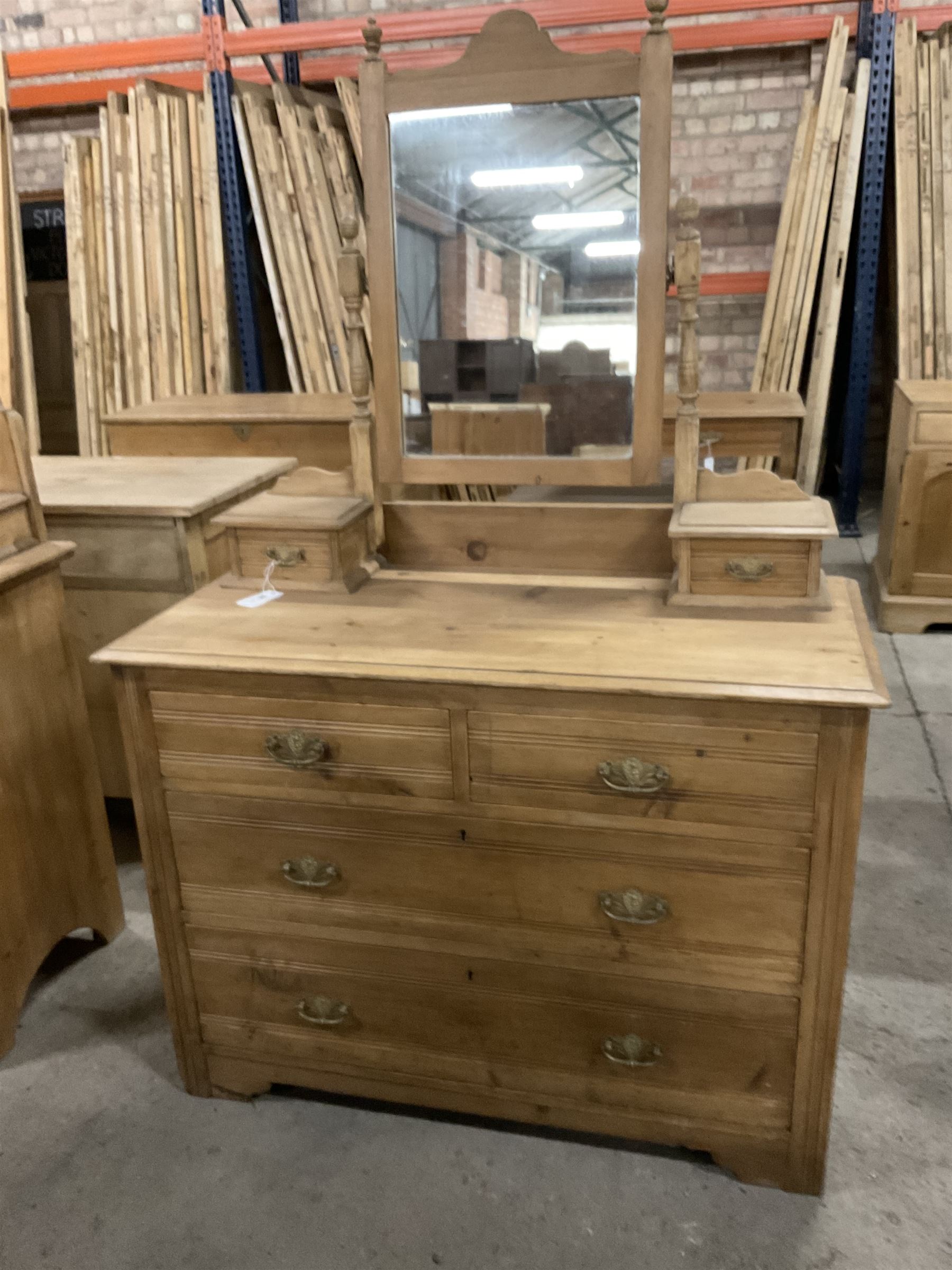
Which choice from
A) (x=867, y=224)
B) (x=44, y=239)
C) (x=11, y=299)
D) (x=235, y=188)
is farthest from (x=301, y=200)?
(x=867, y=224)

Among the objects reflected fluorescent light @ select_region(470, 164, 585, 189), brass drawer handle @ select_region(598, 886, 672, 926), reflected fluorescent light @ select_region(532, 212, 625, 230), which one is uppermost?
reflected fluorescent light @ select_region(470, 164, 585, 189)

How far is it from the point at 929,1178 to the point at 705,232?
518 cm

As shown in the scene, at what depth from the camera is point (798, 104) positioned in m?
5.41

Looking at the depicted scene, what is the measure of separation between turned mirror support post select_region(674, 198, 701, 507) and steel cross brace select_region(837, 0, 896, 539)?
3585mm

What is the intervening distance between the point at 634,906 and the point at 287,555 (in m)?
0.99

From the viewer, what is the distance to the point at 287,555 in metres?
2.04

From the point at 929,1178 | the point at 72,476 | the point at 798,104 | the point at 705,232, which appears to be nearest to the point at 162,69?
the point at 705,232

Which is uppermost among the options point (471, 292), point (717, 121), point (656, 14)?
point (717, 121)

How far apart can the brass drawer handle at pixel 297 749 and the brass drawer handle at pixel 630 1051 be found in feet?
2.47

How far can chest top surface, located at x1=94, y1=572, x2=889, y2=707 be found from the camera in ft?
5.08

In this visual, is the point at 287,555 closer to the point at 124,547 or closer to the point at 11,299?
the point at 124,547

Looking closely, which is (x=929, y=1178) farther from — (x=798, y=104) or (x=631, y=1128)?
(x=798, y=104)

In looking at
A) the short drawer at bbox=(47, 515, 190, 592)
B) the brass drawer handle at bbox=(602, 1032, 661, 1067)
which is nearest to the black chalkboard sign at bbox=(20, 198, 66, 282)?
the short drawer at bbox=(47, 515, 190, 592)

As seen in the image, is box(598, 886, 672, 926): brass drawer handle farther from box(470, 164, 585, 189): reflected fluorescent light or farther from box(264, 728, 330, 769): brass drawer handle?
box(470, 164, 585, 189): reflected fluorescent light
